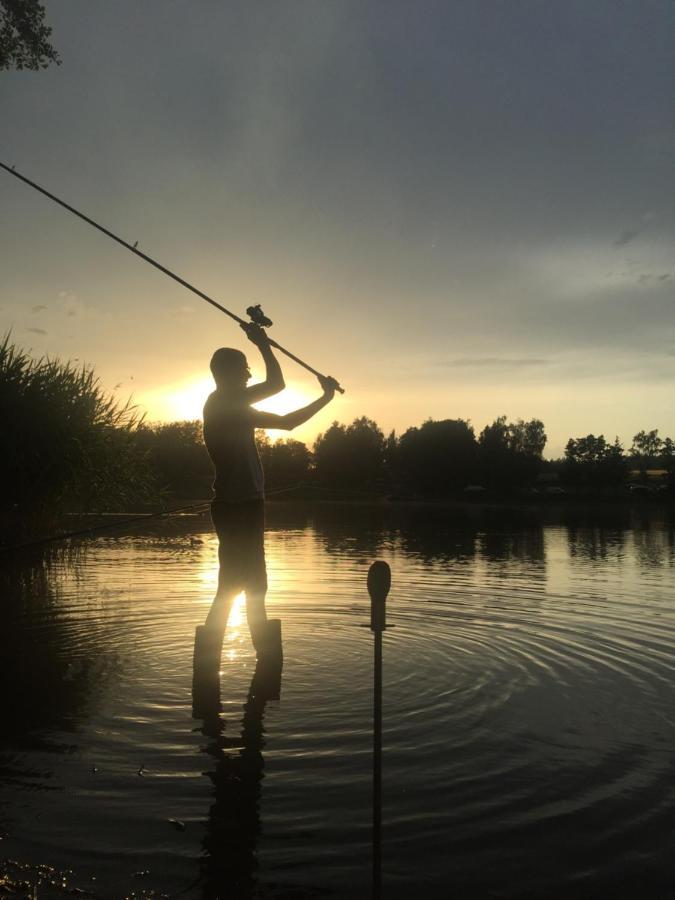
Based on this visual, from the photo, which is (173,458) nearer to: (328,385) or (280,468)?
(328,385)

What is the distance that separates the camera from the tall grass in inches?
706

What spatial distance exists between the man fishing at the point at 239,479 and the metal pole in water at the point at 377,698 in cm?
328

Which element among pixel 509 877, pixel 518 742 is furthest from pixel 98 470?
pixel 509 877

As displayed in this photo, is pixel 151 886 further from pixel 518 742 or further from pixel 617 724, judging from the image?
pixel 617 724

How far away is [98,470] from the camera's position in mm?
20344

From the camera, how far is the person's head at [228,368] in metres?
7.32

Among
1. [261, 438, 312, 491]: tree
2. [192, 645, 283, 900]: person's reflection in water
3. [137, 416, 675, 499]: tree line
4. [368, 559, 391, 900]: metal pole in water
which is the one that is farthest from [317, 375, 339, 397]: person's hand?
[137, 416, 675, 499]: tree line

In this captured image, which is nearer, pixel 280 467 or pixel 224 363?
pixel 224 363

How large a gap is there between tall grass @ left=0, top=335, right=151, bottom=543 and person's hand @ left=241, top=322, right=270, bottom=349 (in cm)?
1176

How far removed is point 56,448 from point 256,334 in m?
12.7

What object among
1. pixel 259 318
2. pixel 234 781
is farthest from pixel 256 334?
pixel 234 781

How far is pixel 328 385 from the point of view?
7.58 meters

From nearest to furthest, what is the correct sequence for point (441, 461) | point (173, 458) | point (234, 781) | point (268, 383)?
1. point (234, 781)
2. point (268, 383)
3. point (173, 458)
4. point (441, 461)

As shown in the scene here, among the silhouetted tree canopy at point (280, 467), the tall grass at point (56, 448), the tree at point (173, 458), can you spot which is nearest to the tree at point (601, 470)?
the silhouetted tree canopy at point (280, 467)
